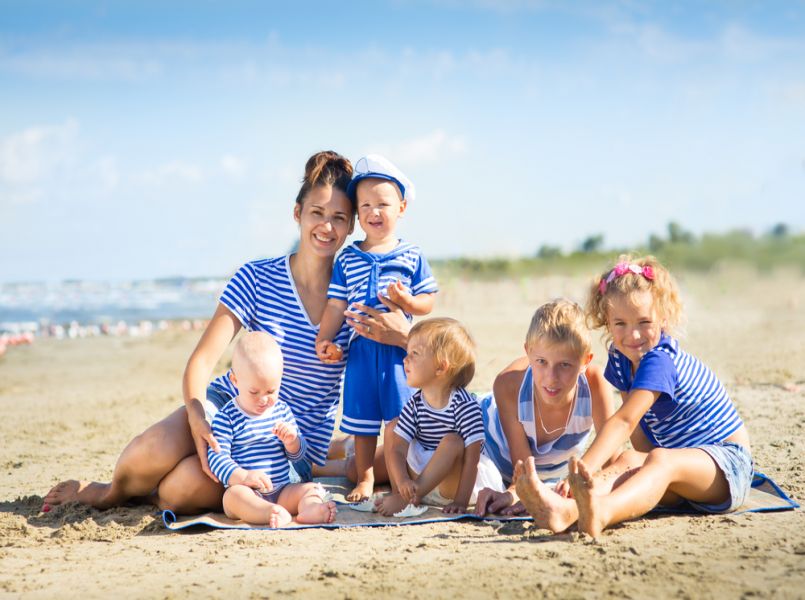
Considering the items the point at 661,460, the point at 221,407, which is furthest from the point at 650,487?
the point at 221,407

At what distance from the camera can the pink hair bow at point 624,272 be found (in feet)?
13.3

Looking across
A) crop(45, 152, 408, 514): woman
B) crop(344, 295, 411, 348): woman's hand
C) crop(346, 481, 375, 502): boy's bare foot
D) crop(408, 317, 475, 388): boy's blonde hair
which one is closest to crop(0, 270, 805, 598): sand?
crop(45, 152, 408, 514): woman

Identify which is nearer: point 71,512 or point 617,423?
point 617,423

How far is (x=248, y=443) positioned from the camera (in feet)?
13.4

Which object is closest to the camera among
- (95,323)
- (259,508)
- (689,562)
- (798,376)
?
(689,562)

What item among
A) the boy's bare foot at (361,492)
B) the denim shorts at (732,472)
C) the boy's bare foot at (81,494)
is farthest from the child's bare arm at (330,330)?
the denim shorts at (732,472)

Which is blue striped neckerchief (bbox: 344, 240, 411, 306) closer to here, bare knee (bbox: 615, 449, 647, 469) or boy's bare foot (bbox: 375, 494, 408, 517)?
boy's bare foot (bbox: 375, 494, 408, 517)

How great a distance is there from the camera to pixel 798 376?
8070 mm

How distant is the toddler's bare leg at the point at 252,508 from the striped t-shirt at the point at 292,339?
655mm

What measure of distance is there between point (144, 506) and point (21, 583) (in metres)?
1.21

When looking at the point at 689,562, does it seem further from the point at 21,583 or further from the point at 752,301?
the point at 752,301

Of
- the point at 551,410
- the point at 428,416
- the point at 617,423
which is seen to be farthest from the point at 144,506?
the point at 617,423

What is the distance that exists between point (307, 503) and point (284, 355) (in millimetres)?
918

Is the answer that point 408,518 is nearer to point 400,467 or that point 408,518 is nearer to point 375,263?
point 400,467
